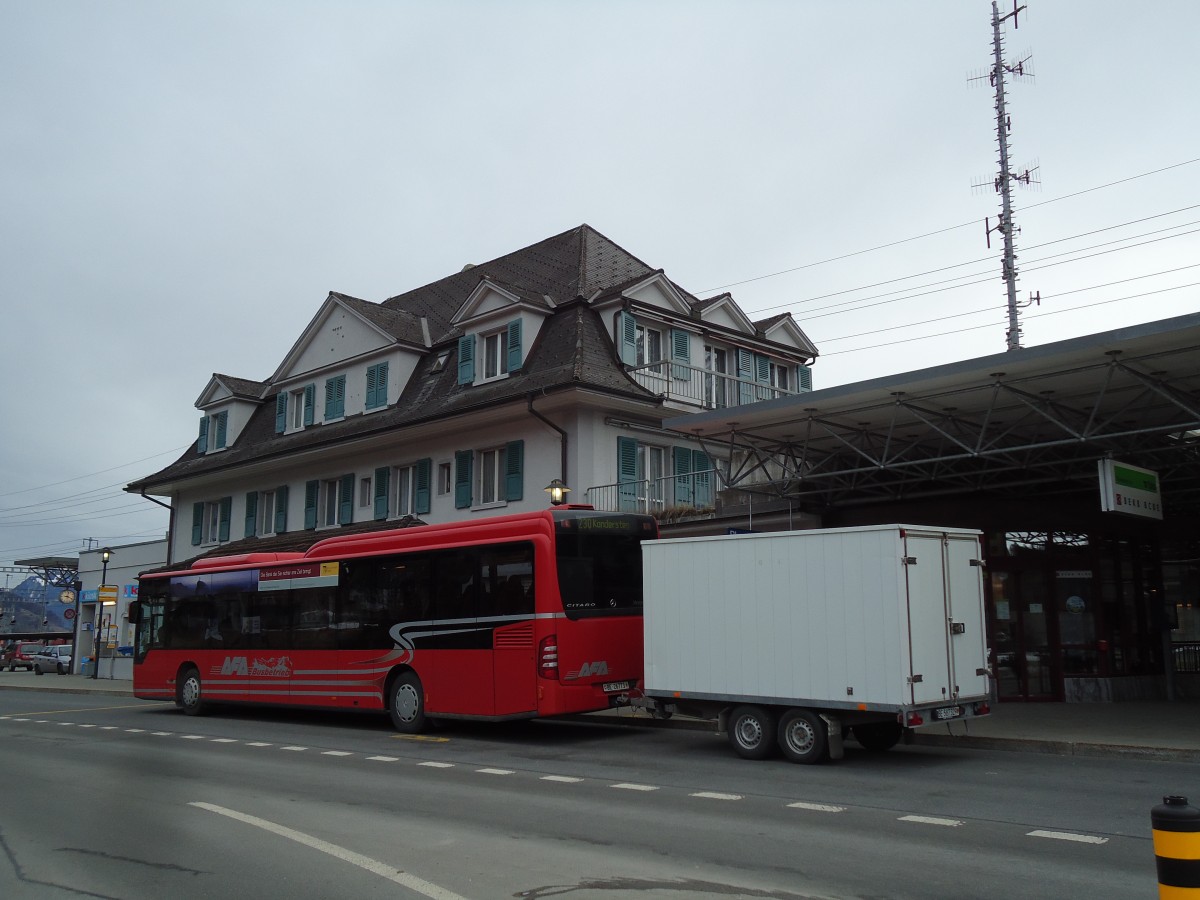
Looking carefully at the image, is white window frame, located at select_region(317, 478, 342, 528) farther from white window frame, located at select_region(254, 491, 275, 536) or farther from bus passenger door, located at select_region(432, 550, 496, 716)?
bus passenger door, located at select_region(432, 550, 496, 716)

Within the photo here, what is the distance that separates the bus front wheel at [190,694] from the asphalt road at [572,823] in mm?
6552

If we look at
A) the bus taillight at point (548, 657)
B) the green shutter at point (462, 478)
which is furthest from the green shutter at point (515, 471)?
the bus taillight at point (548, 657)

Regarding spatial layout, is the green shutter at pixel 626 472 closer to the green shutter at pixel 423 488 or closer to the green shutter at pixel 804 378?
the green shutter at pixel 423 488

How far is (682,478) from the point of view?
2602cm

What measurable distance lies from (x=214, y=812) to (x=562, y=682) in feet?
20.2

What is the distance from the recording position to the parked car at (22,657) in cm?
5425

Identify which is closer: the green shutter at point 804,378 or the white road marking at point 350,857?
the white road marking at point 350,857

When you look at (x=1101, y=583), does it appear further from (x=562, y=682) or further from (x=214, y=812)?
(x=214, y=812)

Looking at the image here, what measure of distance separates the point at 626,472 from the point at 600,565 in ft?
29.8

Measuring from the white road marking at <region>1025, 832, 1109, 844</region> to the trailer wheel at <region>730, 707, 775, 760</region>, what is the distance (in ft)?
15.7

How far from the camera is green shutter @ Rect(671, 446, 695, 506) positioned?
1008 inches

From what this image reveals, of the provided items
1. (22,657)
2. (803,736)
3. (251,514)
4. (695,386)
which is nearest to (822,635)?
(803,736)

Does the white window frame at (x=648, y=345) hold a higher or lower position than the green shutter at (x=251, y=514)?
higher

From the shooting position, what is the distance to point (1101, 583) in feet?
66.5
